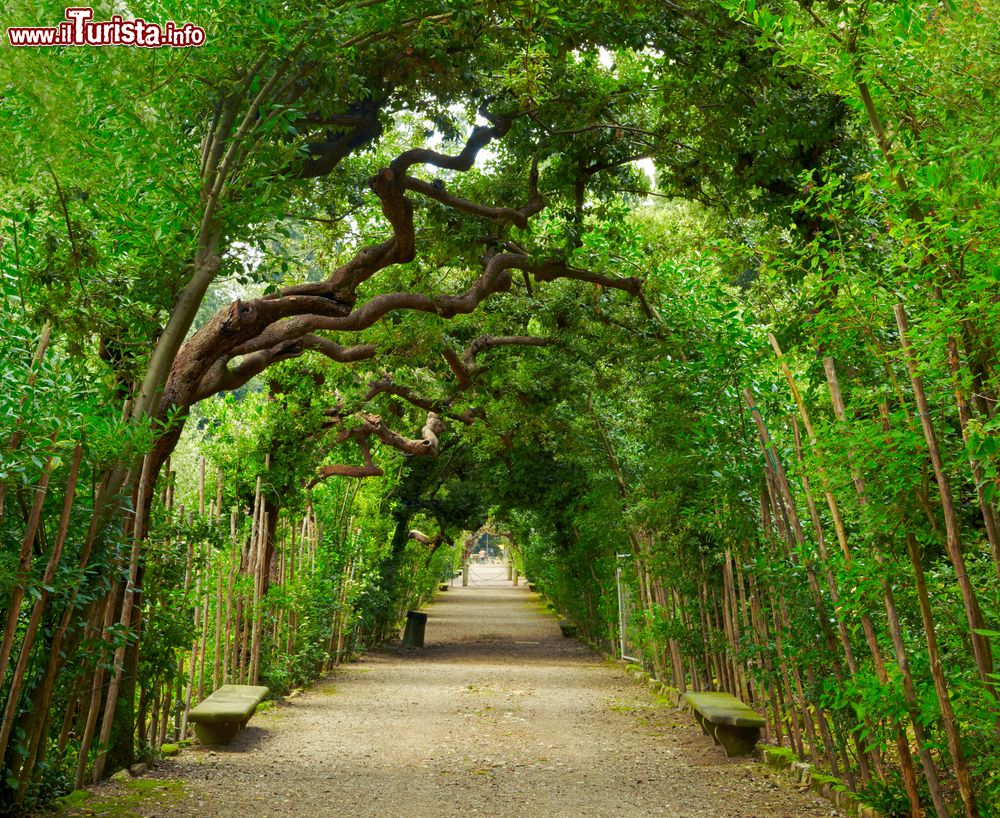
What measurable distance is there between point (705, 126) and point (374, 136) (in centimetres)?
219

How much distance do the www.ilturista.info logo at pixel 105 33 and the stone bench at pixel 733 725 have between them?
4.96 metres

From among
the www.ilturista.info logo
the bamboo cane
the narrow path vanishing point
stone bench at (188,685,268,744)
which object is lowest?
the narrow path vanishing point

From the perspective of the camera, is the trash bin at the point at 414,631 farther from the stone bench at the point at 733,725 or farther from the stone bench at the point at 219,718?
the stone bench at the point at 733,725

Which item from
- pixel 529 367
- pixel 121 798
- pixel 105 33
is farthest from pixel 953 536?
pixel 529 367

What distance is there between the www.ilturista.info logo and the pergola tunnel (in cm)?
1

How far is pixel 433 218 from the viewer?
7215 mm

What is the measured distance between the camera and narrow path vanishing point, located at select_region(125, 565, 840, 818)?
5.20 meters

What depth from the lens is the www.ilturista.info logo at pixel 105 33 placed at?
10.7 ft

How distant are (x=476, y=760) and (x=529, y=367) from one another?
531cm

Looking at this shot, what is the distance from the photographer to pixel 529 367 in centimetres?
1112

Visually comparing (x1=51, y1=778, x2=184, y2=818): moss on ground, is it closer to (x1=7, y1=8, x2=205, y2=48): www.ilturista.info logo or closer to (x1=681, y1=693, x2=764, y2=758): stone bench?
(x1=7, y1=8, x2=205, y2=48): www.ilturista.info logo

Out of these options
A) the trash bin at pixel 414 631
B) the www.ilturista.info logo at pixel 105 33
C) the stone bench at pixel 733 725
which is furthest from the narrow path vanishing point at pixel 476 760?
the trash bin at pixel 414 631

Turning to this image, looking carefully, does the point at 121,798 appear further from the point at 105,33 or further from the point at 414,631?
the point at 414,631

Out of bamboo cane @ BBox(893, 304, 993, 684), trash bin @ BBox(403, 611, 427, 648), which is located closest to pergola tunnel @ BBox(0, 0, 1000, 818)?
bamboo cane @ BBox(893, 304, 993, 684)
